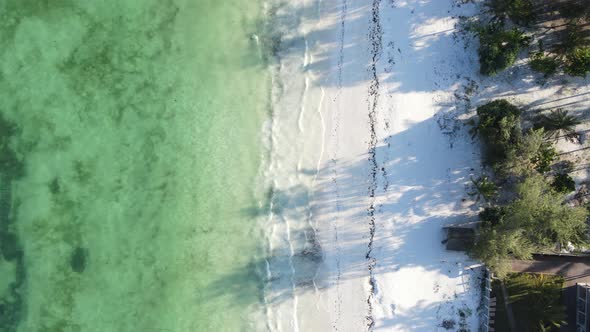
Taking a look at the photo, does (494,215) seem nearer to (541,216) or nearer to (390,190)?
(541,216)

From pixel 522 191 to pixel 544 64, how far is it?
4096 millimetres

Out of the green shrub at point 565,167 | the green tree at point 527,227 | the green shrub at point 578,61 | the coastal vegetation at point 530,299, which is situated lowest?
the coastal vegetation at point 530,299

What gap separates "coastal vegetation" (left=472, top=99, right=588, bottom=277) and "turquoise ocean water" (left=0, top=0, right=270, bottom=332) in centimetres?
707

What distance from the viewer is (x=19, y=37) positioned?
13.7 m

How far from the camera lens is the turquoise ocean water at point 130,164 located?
43.9ft

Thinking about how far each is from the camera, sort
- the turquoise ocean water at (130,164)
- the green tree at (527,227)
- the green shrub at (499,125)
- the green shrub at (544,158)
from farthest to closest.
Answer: the turquoise ocean water at (130,164)
the green shrub at (544,158)
the green shrub at (499,125)
the green tree at (527,227)

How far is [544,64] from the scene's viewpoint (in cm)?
1290

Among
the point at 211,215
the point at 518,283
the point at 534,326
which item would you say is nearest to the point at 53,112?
the point at 211,215

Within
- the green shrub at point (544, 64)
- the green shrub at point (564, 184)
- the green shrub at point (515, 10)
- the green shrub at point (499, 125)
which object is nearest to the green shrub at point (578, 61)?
the green shrub at point (544, 64)

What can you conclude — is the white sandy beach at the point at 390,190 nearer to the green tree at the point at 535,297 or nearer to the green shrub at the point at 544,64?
the green shrub at the point at 544,64

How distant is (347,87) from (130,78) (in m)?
7.11

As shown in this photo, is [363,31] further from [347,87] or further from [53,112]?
[53,112]

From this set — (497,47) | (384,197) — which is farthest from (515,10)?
(384,197)

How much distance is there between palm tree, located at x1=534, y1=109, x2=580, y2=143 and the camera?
42.0 ft
